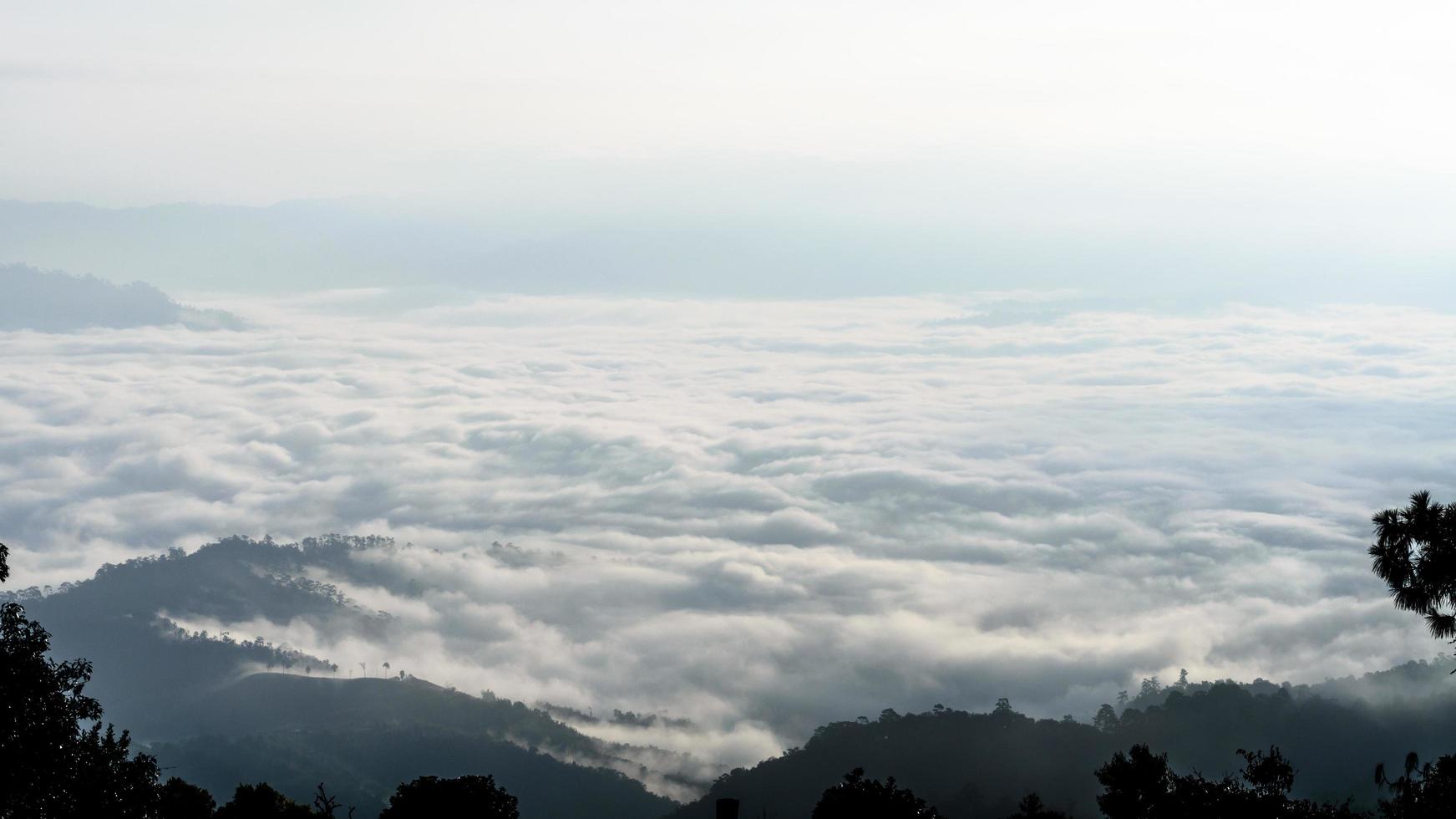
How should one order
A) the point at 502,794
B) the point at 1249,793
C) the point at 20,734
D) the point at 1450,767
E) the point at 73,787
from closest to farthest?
1. the point at 20,734
2. the point at 73,787
3. the point at 1450,767
4. the point at 1249,793
5. the point at 502,794

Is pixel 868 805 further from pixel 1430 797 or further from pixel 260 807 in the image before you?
pixel 260 807

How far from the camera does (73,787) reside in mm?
36562

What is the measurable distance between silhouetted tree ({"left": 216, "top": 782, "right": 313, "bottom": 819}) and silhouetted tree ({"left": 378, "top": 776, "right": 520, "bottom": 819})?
843cm

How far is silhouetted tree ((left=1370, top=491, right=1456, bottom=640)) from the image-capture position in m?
38.9

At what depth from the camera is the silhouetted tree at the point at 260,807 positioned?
240 ft

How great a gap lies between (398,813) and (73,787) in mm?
31335

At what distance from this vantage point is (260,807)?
74.6 m

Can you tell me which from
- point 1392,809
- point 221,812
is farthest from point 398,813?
point 1392,809

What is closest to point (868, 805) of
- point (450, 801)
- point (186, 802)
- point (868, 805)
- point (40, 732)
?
point (868, 805)

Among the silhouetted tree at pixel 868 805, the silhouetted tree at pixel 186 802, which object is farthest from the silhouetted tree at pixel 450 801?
the silhouetted tree at pixel 868 805

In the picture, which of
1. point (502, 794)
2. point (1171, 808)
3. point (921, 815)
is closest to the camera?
point (1171, 808)

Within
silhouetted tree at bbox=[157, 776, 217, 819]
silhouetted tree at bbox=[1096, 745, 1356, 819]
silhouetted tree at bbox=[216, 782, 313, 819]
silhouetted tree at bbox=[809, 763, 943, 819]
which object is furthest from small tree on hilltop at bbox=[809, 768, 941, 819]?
silhouetted tree at bbox=[216, 782, 313, 819]

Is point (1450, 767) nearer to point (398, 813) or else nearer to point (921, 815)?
point (921, 815)

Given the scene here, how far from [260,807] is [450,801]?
1576 cm
